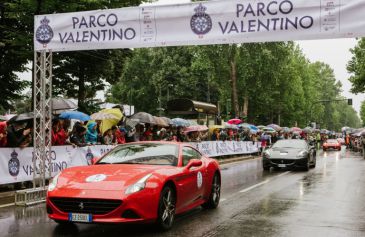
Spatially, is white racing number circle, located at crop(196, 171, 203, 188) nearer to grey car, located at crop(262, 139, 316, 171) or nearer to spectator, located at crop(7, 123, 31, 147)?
spectator, located at crop(7, 123, 31, 147)

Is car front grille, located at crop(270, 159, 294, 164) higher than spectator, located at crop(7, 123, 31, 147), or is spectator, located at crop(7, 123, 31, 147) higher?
spectator, located at crop(7, 123, 31, 147)

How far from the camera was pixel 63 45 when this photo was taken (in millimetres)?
11695

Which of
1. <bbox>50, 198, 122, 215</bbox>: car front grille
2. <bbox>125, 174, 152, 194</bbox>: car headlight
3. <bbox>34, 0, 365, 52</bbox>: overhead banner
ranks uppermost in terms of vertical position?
<bbox>34, 0, 365, 52</bbox>: overhead banner

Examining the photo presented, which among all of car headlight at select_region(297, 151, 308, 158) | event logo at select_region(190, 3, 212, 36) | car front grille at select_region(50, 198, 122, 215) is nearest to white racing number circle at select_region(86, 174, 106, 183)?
car front grille at select_region(50, 198, 122, 215)

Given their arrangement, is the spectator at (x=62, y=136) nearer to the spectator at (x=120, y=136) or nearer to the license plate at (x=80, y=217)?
the spectator at (x=120, y=136)

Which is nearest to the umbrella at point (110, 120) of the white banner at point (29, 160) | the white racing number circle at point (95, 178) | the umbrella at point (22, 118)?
the white banner at point (29, 160)

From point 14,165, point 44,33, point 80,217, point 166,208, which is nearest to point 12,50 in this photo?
point 14,165

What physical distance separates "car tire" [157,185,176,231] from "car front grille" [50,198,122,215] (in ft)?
2.49

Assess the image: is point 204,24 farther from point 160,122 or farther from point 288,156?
point 160,122

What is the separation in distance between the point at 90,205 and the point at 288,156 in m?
14.7

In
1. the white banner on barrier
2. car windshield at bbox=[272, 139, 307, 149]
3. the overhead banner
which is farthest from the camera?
car windshield at bbox=[272, 139, 307, 149]

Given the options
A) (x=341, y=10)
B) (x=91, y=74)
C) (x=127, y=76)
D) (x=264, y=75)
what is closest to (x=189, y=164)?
(x=341, y=10)

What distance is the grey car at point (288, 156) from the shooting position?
20.1 meters

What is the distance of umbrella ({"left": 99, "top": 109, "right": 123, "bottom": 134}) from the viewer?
1944cm
